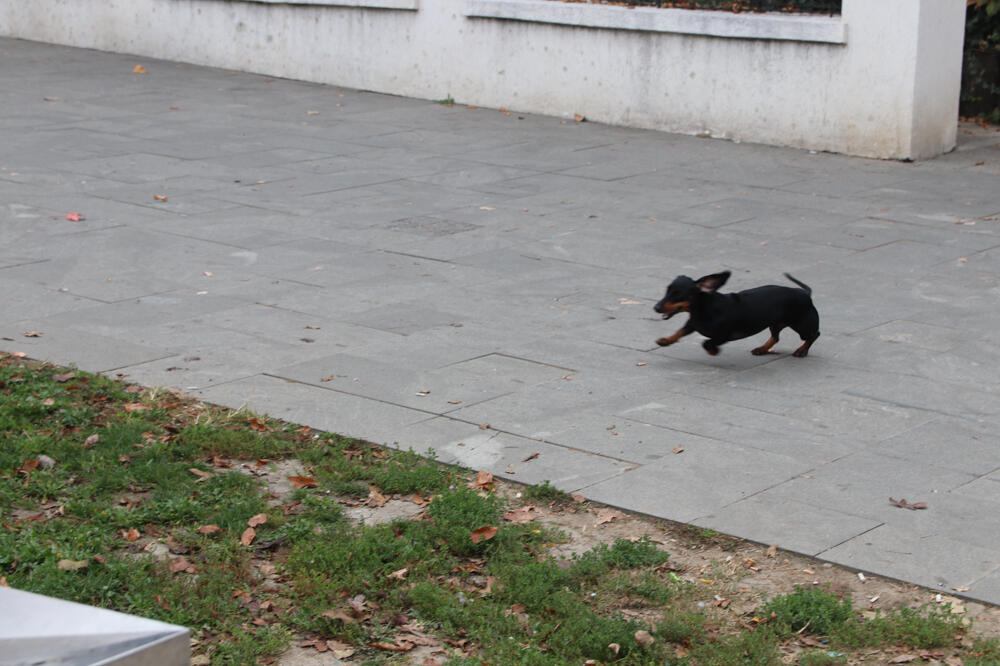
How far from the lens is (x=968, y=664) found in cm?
409

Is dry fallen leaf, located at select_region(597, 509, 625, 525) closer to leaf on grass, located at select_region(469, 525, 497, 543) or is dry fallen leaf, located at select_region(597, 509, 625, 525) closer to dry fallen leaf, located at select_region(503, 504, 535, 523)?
dry fallen leaf, located at select_region(503, 504, 535, 523)

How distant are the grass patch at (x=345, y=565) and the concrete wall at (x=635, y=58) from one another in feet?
32.0

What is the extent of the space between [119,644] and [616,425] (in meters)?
3.97

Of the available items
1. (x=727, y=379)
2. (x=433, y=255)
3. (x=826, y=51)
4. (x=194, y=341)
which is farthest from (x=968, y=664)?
(x=826, y=51)

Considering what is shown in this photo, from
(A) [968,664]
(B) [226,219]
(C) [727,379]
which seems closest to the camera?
(A) [968,664]

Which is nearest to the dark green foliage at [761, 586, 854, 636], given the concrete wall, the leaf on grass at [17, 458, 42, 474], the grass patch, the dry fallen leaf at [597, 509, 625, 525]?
the grass patch

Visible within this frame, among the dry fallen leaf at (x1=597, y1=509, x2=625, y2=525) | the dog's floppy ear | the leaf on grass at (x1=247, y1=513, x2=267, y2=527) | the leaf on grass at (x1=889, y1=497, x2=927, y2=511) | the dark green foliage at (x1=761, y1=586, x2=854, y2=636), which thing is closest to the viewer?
the dark green foliage at (x1=761, y1=586, x2=854, y2=636)

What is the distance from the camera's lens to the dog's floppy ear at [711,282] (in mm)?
6934

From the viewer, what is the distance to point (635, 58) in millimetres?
15766

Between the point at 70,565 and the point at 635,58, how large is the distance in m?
12.2

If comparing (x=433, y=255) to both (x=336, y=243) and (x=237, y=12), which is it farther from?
(x=237, y=12)

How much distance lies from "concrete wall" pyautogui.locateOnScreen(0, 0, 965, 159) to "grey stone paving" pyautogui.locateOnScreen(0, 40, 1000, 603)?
537 millimetres

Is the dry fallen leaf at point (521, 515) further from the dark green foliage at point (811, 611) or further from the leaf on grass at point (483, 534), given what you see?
the dark green foliage at point (811, 611)

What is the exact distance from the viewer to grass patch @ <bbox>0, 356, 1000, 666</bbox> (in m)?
4.32
